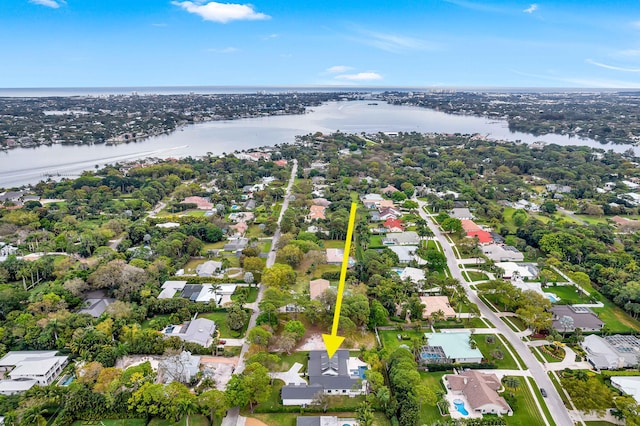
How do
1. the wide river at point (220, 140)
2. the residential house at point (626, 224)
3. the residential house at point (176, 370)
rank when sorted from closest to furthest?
the residential house at point (176, 370)
the residential house at point (626, 224)
the wide river at point (220, 140)

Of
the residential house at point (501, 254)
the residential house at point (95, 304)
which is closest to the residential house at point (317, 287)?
the residential house at point (95, 304)

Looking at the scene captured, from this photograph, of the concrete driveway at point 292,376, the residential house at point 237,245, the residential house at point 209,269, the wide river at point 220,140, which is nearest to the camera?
the concrete driveway at point 292,376

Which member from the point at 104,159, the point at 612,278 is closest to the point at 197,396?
the point at 612,278

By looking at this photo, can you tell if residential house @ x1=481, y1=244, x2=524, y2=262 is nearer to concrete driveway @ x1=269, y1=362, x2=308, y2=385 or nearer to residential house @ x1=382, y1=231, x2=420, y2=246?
residential house @ x1=382, y1=231, x2=420, y2=246

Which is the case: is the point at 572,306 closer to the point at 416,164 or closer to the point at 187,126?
the point at 416,164

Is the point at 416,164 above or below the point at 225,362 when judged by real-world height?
above

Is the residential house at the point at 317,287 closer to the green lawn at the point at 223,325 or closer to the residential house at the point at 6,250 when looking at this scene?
the green lawn at the point at 223,325

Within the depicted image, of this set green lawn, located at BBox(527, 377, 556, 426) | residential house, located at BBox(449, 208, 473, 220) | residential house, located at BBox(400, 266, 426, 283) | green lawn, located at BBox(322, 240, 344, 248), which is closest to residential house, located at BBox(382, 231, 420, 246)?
green lawn, located at BBox(322, 240, 344, 248)
